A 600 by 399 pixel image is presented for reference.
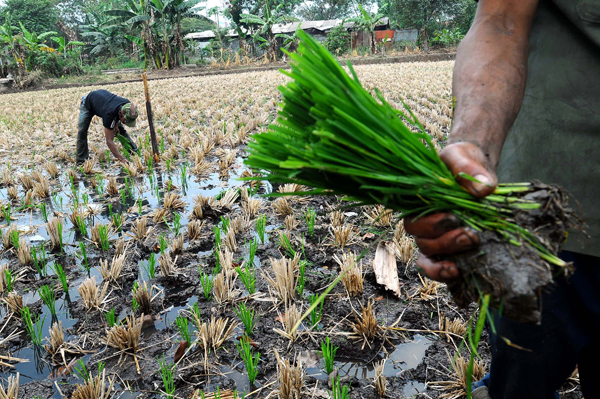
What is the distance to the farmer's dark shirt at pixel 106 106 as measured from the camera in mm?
5473

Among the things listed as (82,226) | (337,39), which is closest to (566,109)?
(82,226)

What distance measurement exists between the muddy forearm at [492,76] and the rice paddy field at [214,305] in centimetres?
31

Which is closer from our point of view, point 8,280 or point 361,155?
point 361,155

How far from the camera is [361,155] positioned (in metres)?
0.93

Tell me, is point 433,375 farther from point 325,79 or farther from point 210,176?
point 210,176

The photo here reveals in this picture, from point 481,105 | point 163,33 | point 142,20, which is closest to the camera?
point 481,105

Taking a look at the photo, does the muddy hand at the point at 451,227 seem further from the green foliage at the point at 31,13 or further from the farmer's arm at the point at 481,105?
the green foliage at the point at 31,13

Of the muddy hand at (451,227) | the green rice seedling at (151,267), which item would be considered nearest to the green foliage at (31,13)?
the green rice seedling at (151,267)

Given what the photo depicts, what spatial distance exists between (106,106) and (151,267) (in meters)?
3.89

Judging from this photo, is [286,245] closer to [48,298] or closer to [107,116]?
[48,298]

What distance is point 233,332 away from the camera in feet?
6.59

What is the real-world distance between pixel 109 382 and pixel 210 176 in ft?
10.4

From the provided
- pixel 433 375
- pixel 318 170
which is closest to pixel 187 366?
pixel 433 375

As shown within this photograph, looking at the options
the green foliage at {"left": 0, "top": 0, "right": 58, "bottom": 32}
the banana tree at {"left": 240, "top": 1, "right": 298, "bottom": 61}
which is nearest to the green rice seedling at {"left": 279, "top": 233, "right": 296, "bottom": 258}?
the banana tree at {"left": 240, "top": 1, "right": 298, "bottom": 61}
